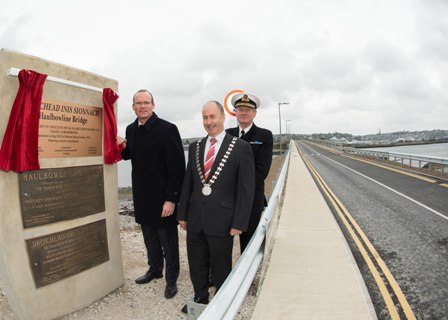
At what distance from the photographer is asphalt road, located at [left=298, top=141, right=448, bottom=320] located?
384cm

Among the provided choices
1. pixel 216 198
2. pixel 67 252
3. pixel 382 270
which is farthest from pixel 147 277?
pixel 382 270

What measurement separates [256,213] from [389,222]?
4.85 meters

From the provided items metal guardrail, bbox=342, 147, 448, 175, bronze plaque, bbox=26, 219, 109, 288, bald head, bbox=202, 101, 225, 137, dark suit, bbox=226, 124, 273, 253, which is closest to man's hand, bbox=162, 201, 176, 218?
bronze plaque, bbox=26, 219, 109, 288

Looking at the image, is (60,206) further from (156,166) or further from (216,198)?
(216,198)

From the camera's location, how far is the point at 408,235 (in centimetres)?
636

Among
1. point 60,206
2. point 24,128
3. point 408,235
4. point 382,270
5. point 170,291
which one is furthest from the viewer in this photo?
point 408,235

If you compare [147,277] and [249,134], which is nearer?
[249,134]

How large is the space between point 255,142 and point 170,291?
223 cm

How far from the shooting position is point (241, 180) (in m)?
3.12

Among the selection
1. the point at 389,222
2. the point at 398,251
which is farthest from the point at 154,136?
the point at 389,222

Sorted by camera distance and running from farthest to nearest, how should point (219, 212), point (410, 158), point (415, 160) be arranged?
point (415, 160), point (410, 158), point (219, 212)

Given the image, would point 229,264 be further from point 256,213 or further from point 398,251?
point 398,251

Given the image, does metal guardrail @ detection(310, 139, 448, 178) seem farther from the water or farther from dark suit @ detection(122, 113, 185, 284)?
dark suit @ detection(122, 113, 185, 284)

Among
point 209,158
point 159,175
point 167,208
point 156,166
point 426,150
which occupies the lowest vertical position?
point 426,150
